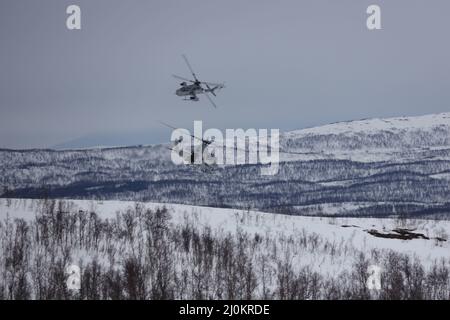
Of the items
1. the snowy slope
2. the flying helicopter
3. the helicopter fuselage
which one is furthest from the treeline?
the helicopter fuselage

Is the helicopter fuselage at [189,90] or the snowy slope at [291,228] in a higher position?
the helicopter fuselage at [189,90]

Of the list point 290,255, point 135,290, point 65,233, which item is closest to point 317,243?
point 290,255

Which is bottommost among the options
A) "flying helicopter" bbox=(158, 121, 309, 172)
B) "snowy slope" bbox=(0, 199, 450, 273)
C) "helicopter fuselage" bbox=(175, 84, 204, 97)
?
"snowy slope" bbox=(0, 199, 450, 273)

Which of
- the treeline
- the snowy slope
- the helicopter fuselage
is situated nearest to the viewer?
the treeline

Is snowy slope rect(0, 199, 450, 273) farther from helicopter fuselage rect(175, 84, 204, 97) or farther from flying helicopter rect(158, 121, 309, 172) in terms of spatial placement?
helicopter fuselage rect(175, 84, 204, 97)

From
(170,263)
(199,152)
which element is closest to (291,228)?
(170,263)

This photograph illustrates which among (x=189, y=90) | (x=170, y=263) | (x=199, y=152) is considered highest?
(x=189, y=90)

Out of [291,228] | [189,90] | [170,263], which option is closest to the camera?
[189,90]

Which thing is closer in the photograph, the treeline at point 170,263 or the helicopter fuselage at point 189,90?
the treeline at point 170,263

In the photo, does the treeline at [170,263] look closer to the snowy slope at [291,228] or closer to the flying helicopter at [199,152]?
the snowy slope at [291,228]

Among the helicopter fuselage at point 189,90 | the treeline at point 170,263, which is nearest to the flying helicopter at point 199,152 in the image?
the helicopter fuselage at point 189,90

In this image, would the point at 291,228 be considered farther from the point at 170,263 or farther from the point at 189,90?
the point at 189,90
